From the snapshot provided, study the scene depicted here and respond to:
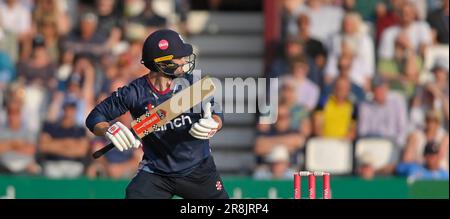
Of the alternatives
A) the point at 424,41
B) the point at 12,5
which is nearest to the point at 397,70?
the point at 424,41

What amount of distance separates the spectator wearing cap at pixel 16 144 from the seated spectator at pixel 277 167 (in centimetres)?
252

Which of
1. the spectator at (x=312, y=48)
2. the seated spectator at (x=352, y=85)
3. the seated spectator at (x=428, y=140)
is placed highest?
the spectator at (x=312, y=48)

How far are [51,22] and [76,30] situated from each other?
31 centimetres

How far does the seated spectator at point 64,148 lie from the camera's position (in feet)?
49.2

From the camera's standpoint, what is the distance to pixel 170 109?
373 inches

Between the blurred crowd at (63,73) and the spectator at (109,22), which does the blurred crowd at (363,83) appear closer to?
the blurred crowd at (63,73)

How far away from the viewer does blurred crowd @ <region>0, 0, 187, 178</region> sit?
15039 millimetres

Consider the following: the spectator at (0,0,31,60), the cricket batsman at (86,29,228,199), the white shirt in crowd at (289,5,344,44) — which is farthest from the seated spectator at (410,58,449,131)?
the cricket batsman at (86,29,228,199)

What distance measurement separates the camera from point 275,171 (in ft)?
48.1

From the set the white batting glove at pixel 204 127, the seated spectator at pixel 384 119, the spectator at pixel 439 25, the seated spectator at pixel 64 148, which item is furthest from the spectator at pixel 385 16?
the white batting glove at pixel 204 127

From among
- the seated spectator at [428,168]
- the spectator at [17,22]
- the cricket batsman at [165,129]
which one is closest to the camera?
the cricket batsman at [165,129]
